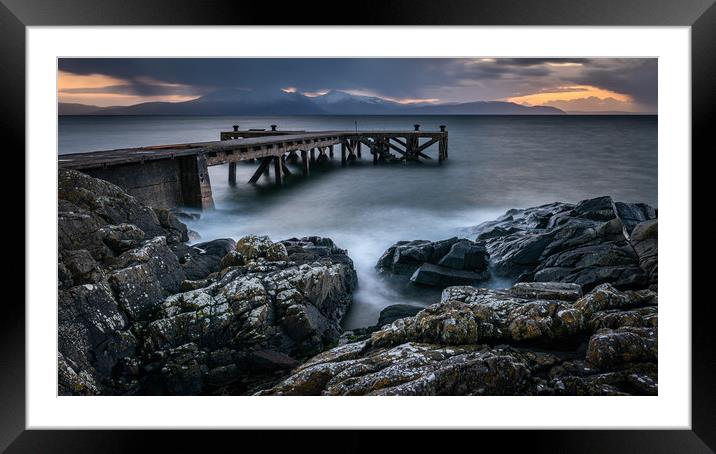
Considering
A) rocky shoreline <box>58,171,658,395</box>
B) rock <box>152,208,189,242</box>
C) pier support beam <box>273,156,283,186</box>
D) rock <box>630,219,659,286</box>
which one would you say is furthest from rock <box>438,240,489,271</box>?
pier support beam <box>273,156,283,186</box>

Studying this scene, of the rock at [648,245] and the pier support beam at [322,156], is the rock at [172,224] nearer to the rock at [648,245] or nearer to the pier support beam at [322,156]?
the pier support beam at [322,156]

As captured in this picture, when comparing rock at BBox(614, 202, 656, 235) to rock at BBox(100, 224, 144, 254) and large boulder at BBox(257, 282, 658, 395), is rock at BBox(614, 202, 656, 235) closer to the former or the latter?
large boulder at BBox(257, 282, 658, 395)

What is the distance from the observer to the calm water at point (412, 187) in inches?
201

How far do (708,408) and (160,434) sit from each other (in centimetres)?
371

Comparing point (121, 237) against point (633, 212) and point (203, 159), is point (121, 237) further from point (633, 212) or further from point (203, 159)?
point (633, 212)

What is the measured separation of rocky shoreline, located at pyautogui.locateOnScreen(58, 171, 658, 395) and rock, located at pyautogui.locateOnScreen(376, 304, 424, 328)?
0.02 m

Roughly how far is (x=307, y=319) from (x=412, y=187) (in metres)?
2.86

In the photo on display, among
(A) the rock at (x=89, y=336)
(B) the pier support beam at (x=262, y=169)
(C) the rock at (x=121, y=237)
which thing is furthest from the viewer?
(B) the pier support beam at (x=262, y=169)

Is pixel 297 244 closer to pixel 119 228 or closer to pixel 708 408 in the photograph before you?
pixel 119 228

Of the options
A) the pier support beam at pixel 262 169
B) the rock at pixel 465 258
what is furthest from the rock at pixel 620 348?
the pier support beam at pixel 262 169
